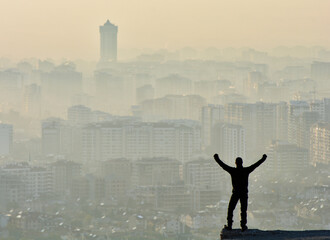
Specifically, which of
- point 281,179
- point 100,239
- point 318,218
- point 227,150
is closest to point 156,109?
point 227,150

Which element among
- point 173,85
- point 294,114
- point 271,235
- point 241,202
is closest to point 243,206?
point 241,202

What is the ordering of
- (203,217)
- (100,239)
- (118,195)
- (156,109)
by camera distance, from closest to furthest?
1. (100,239)
2. (203,217)
3. (118,195)
4. (156,109)

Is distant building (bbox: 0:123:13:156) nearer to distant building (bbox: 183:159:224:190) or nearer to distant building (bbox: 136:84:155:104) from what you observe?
distant building (bbox: 183:159:224:190)

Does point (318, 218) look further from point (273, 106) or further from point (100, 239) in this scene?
point (273, 106)

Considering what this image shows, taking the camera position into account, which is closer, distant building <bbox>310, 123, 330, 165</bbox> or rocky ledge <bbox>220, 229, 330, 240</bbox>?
rocky ledge <bbox>220, 229, 330, 240</bbox>

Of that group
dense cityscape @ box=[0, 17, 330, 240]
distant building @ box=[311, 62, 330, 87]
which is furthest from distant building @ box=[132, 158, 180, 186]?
distant building @ box=[311, 62, 330, 87]

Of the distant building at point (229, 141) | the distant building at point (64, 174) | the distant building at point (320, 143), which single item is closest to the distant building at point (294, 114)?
the distant building at point (320, 143)
